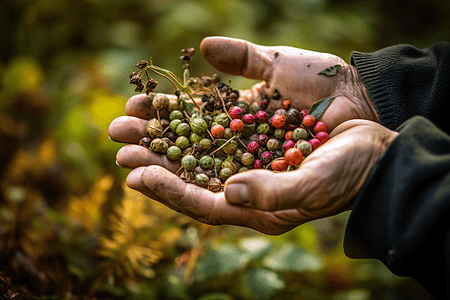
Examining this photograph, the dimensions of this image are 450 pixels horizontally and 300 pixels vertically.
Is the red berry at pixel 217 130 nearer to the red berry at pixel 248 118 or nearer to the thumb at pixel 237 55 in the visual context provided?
the red berry at pixel 248 118

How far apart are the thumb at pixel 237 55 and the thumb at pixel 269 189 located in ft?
4.64

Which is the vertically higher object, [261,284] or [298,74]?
[298,74]

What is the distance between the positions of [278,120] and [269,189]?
968 millimetres

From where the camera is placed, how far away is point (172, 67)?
4.81m

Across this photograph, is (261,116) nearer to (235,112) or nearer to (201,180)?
(235,112)

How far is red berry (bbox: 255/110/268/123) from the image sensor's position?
267 cm

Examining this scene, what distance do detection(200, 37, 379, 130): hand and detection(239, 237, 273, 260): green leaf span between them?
1284 millimetres

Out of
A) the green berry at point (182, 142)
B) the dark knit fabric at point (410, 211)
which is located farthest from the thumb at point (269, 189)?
the green berry at point (182, 142)

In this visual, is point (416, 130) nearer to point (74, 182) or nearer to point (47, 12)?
point (74, 182)

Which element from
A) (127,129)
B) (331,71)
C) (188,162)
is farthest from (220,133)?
(331,71)

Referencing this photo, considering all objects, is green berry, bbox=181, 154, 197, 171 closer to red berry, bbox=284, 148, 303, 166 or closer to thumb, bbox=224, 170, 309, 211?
thumb, bbox=224, 170, 309, 211

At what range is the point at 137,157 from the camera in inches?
90.0

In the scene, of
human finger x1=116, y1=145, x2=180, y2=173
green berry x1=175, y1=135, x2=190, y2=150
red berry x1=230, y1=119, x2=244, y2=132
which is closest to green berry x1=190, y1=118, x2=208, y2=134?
green berry x1=175, y1=135, x2=190, y2=150

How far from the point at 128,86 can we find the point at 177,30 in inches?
48.0
